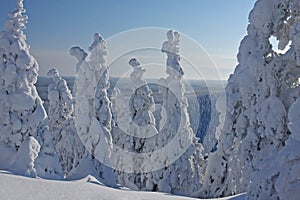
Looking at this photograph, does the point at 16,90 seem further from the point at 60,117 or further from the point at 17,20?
the point at 60,117

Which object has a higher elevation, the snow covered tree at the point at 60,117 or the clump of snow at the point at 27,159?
the snow covered tree at the point at 60,117

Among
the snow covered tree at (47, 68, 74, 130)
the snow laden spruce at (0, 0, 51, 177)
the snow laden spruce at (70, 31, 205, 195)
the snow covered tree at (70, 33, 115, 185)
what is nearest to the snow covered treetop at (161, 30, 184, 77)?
the snow laden spruce at (70, 31, 205, 195)

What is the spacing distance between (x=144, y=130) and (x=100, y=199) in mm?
15140

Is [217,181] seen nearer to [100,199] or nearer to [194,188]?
[194,188]

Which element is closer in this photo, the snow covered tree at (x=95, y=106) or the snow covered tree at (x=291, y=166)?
the snow covered tree at (x=291, y=166)

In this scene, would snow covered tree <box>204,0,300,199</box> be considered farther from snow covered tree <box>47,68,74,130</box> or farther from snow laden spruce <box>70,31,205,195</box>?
snow covered tree <box>47,68,74,130</box>

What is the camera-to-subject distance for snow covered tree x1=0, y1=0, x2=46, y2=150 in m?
17.0

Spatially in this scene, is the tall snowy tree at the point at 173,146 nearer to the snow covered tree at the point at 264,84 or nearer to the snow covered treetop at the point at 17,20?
the snow covered tree at the point at 264,84

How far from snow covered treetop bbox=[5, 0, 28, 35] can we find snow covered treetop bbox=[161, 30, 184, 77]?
35.1ft

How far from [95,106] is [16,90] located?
6092mm

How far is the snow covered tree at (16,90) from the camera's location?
55.9ft

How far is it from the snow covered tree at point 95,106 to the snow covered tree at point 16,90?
5.36m

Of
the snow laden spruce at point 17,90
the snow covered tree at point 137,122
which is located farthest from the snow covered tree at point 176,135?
the snow laden spruce at point 17,90

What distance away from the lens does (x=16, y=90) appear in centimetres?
1727
